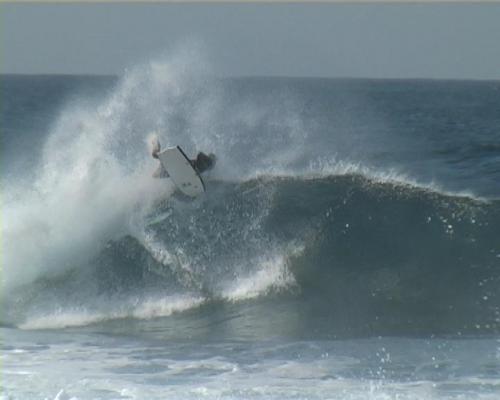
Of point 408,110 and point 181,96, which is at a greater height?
point 408,110

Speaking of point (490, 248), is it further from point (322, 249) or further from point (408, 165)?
point (408, 165)

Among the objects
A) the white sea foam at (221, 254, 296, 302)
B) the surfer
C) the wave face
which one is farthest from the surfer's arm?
the white sea foam at (221, 254, 296, 302)

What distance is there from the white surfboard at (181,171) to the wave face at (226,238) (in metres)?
0.26

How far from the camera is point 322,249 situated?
36.6 feet

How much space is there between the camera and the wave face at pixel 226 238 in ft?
31.8

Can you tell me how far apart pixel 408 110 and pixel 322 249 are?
26904 mm

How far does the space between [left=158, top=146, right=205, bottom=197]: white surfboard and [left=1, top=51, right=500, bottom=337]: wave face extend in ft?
0.87

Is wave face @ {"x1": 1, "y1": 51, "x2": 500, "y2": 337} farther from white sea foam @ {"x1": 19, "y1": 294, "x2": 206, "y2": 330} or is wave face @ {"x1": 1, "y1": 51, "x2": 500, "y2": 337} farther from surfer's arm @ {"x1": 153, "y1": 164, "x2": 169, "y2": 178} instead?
surfer's arm @ {"x1": 153, "y1": 164, "x2": 169, "y2": 178}

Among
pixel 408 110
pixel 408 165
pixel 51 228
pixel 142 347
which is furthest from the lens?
pixel 408 110

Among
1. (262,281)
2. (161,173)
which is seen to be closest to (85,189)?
(161,173)

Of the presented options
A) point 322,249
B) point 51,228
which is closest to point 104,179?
point 51,228

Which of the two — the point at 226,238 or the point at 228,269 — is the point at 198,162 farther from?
the point at 228,269

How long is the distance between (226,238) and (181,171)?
1.13 metres

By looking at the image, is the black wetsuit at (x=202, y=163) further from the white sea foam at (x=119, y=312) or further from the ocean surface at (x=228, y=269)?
the white sea foam at (x=119, y=312)
